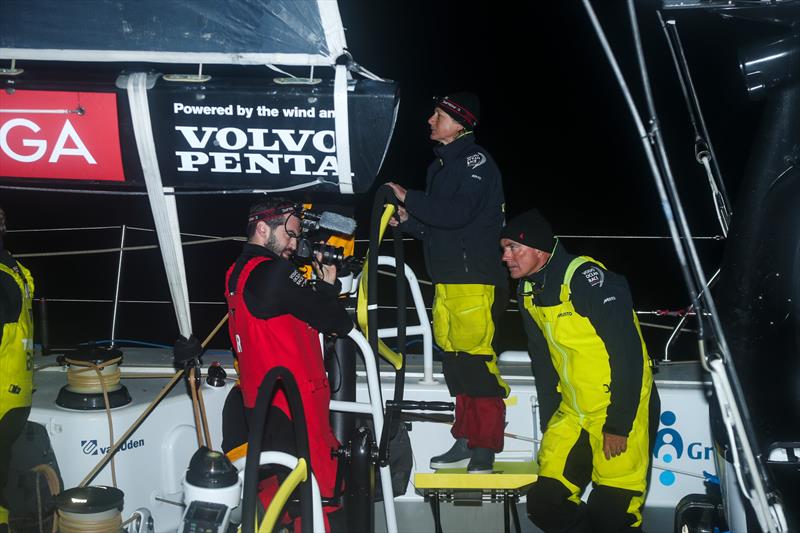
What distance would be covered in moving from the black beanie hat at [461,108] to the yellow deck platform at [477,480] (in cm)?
152

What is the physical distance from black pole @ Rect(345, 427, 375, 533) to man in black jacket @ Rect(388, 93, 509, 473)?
71 cm

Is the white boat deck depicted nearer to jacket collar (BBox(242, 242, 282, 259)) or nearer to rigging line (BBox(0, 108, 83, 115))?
jacket collar (BBox(242, 242, 282, 259))

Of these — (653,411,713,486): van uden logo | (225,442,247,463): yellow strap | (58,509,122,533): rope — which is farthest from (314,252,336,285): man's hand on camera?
(653,411,713,486): van uden logo

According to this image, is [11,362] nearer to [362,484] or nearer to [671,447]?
[362,484]

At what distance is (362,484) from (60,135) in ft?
5.22

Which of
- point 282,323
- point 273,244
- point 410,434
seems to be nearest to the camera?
point 282,323

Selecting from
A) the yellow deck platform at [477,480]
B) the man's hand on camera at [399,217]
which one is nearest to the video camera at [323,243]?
the man's hand on camera at [399,217]

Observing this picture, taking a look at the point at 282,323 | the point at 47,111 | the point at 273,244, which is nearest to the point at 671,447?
the point at 282,323

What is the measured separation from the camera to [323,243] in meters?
3.43

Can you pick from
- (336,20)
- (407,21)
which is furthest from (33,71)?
(407,21)

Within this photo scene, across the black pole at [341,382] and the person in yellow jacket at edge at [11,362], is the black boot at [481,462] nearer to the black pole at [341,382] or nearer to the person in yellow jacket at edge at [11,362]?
the black pole at [341,382]

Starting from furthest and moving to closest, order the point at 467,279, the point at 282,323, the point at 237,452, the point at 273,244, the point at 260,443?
the point at 467,279 < the point at 273,244 < the point at 282,323 < the point at 237,452 < the point at 260,443

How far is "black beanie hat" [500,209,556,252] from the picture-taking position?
3582mm

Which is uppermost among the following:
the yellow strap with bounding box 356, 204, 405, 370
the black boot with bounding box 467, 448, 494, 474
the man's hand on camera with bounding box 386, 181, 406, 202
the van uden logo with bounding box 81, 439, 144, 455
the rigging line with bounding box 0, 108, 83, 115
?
the rigging line with bounding box 0, 108, 83, 115
